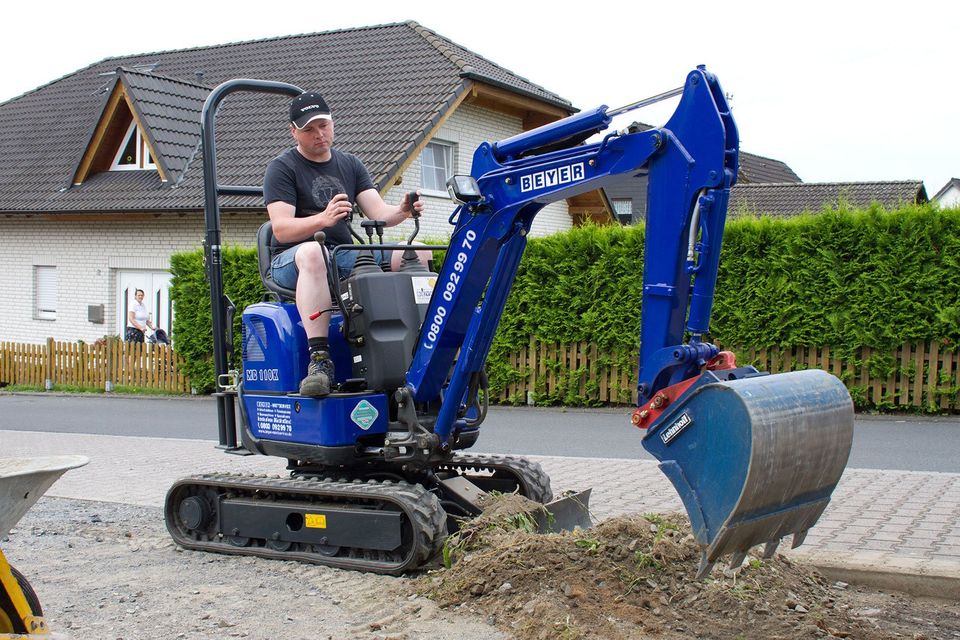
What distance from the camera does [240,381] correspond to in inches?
276

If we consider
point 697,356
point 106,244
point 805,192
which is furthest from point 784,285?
point 805,192

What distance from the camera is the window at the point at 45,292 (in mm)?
25438

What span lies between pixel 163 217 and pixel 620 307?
38.9 feet

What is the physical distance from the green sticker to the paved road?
4765 millimetres

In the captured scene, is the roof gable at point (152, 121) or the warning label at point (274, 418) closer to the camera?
the warning label at point (274, 418)

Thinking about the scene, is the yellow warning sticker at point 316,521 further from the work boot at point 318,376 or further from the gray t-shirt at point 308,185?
the gray t-shirt at point 308,185

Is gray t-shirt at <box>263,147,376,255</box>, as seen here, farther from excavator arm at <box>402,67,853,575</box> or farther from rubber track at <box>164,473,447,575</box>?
rubber track at <box>164,473,447,575</box>

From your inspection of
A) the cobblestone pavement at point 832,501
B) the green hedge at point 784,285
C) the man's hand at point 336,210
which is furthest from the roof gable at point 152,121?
the man's hand at point 336,210

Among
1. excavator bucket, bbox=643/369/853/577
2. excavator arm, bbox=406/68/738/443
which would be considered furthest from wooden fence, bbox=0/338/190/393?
excavator bucket, bbox=643/369/853/577

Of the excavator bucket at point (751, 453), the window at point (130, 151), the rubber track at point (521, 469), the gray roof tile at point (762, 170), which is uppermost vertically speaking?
the gray roof tile at point (762, 170)

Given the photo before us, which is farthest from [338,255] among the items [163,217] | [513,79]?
[513,79]

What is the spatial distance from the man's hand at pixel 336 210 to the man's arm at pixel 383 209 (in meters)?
0.40

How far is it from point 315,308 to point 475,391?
1078mm

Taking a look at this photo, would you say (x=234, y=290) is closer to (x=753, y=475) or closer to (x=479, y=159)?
(x=479, y=159)
